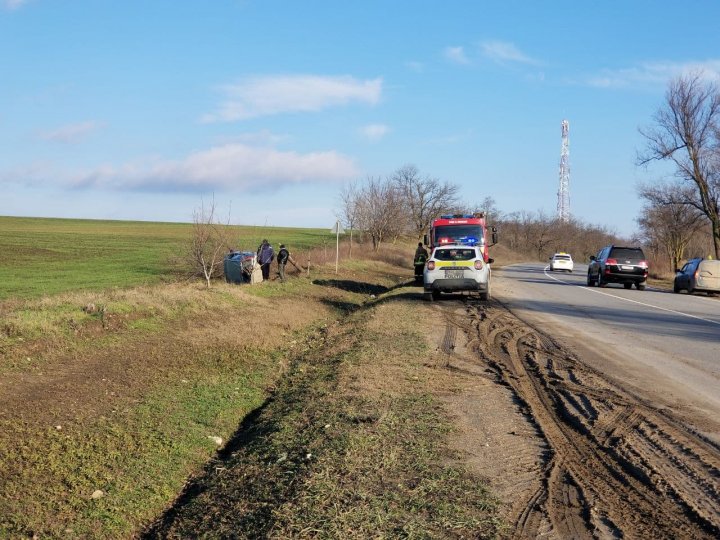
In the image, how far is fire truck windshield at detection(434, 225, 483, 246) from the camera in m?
26.1

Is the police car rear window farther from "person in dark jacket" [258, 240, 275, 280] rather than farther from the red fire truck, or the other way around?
"person in dark jacket" [258, 240, 275, 280]

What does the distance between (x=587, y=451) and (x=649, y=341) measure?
7.72 metres

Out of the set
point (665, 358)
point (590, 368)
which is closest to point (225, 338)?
point (590, 368)

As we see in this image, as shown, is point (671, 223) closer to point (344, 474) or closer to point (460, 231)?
point (460, 231)

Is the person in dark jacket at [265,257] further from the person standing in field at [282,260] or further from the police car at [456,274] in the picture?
the police car at [456,274]

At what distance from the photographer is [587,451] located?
5941 millimetres

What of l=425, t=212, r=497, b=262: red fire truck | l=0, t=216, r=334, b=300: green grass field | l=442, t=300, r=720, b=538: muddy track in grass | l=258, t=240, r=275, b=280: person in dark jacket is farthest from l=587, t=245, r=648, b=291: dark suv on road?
l=442, t=300, r=720, b=538: muddy track in grass

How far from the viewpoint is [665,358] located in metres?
10.8

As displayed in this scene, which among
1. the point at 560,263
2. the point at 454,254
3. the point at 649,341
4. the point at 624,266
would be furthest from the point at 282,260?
the point at 560,263

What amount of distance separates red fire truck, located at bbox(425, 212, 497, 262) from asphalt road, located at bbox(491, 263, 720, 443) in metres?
2.99

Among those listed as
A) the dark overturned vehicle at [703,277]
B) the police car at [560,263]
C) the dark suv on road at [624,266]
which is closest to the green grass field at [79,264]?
the dark suv on road at [624,266]

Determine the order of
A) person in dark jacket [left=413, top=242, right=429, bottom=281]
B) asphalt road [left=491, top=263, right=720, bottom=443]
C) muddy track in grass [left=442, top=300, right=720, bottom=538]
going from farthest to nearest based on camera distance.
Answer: person in dark jacket [left=413, top=242, right=429, bottom=281]
asphalt road [left=491, top=263, right=720, bottom=443]
muddy track in grass [left=442, top=300, right=720, bottom=538]

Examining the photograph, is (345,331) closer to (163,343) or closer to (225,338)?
(225,338)

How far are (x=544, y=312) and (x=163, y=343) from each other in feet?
33.2
